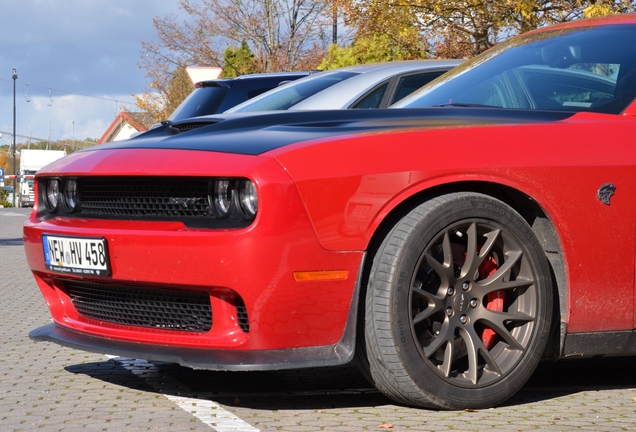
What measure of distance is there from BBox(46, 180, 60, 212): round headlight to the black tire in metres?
1.54

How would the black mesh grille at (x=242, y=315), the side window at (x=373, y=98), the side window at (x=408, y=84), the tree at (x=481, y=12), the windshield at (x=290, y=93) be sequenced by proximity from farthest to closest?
the tree at (x=481, y=12)
the windshield at (x=290, y=93)
the side window at (x=408, y=84)
the side window at (x=373, y=98)
the black mesh grille at (x=242, y=315)

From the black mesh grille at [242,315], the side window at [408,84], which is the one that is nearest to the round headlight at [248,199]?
the black mesh grille at [242,315]

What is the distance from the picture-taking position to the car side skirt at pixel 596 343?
3.98 meters

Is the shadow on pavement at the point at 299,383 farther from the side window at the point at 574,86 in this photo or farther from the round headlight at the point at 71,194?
the side window at the point at 574,86

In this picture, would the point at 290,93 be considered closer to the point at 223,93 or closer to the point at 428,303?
the point at 223,93

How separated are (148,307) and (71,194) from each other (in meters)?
0.67

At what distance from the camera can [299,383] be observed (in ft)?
14.5

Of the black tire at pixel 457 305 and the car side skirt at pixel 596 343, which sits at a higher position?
the black tire at pixel 457 305

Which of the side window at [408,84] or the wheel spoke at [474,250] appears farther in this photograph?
the side window at [408,84]

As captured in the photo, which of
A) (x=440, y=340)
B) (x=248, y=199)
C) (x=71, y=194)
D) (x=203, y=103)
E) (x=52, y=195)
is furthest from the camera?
(x=203, y=103)

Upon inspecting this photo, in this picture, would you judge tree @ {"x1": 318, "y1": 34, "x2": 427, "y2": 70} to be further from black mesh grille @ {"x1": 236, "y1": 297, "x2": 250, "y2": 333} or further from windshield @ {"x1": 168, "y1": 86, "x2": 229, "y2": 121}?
black mesh grille @ {"x1": 236, "y1": 297, "x2": 250, "y2": 333}

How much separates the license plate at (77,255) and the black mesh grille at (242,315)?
542 mm

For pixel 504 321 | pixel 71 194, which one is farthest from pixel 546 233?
pixel 71 194

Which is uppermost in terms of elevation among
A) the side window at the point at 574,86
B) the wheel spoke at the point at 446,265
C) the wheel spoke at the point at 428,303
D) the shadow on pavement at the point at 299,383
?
the side window at the point at 574,86
